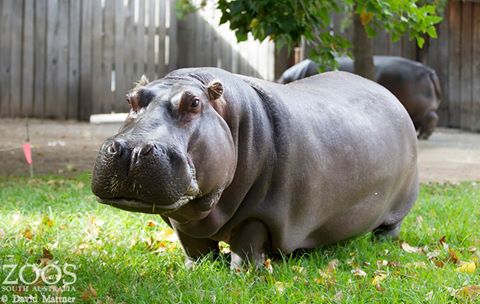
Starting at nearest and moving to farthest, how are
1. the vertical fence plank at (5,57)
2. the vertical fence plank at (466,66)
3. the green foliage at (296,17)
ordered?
1. the green foliage at (296,17)
2. the vertical fence plank at (5,57)
3. the vertical fence plank at (466,66)

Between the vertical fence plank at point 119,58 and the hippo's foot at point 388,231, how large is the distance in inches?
378

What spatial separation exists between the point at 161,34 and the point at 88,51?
1882 millimetres

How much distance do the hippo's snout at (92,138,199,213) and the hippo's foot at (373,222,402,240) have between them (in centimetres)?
166

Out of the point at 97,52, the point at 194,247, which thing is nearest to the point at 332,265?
the point at 194,247

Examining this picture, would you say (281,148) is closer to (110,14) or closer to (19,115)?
(19,115)

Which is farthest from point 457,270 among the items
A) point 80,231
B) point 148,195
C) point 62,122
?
point 62,122

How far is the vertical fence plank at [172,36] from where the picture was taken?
45.5 ft

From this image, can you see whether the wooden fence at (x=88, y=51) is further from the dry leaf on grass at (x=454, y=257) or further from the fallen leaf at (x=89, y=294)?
the fallen leaf at (x=89, y=294)

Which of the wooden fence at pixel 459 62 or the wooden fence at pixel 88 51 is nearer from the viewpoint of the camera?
the wooden fence at pixel 88 51

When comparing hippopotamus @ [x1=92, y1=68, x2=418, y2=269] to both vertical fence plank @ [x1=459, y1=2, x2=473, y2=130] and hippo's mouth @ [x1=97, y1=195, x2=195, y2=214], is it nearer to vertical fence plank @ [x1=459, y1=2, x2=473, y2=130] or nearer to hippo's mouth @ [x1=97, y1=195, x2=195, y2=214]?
hippo's mouth @ [x1=97, y1=195, x2=195, y2=214]

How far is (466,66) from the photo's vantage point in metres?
13.1

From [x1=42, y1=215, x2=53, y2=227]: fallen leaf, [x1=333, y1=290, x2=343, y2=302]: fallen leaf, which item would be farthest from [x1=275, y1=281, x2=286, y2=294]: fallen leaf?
[x1=42, y1=215, x2=53, y2=227]: fallen leaf

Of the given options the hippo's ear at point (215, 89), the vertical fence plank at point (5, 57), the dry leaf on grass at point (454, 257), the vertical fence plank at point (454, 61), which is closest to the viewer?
the hippo's ear at point (215, 89)

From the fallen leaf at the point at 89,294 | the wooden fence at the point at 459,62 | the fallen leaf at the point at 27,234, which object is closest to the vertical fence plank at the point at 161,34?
the wooden fence at the point at 459,62
